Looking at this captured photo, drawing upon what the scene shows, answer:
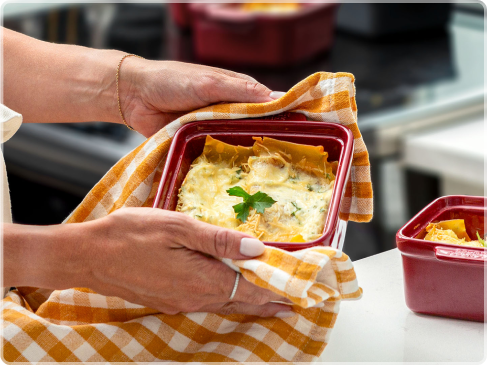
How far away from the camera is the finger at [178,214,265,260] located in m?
0.76

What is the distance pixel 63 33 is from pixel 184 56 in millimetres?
684

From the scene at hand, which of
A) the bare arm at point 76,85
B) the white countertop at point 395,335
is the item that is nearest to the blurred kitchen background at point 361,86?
the bare arm at point 76,85

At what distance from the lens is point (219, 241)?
77 cm

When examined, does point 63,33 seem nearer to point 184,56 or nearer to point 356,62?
point 184,56

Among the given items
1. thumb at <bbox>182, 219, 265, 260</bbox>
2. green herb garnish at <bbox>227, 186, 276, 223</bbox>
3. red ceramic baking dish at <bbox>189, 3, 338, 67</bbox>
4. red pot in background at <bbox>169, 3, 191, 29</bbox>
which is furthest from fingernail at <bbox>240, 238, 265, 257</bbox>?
red pot in background at <bbox>169, 3, 191, 29</bbox>

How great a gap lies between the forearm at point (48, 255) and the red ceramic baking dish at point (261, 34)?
5.29 feet

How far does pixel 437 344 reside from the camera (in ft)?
2.74

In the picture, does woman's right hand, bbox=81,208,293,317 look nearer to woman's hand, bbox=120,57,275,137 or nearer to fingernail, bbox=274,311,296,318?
fingernail, bbox=274,311,296,318

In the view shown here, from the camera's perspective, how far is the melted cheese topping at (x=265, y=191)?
0.86m

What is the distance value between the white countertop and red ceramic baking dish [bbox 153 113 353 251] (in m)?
0.11

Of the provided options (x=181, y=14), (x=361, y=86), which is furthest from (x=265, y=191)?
(x=181, y=14)

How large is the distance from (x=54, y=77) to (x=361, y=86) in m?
1.35

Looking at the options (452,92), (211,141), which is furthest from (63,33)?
(211,141)

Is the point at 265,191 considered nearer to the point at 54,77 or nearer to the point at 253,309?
the point at 253,309
